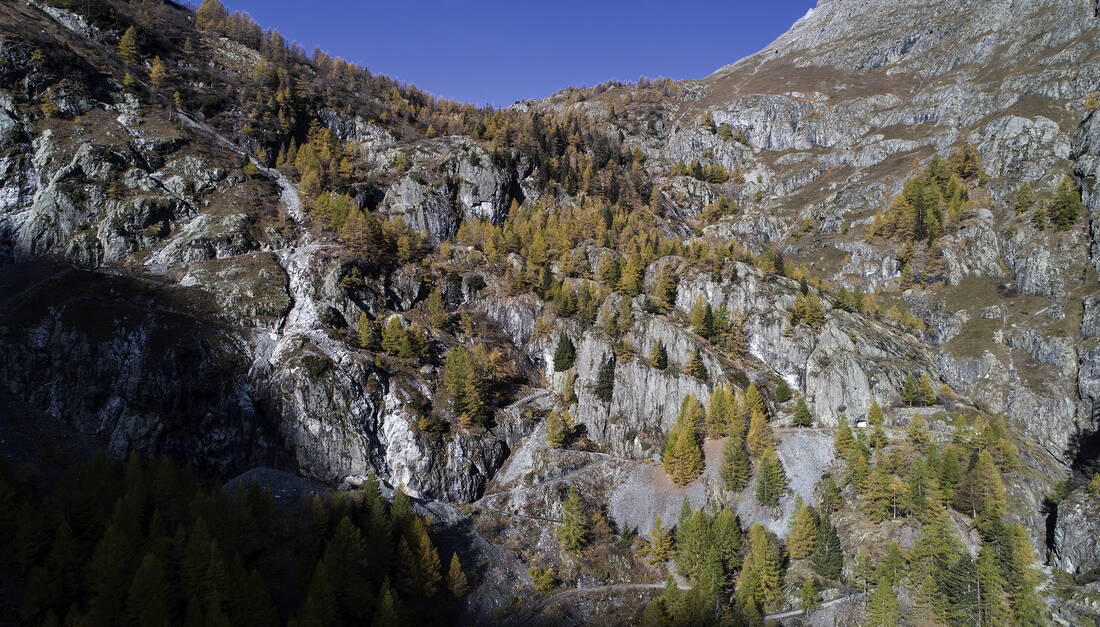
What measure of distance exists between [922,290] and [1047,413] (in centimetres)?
3183

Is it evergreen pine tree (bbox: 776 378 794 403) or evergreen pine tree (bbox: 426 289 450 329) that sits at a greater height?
evergreen pine tree (bbox: 426 289 450 329)

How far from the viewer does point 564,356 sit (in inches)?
3898

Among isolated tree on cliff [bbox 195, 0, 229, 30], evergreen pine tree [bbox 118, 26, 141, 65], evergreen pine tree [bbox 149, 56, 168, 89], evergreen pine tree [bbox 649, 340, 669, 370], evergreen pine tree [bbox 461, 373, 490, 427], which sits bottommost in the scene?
evergreen pine tree [bbox 461, 373, 490, 427]

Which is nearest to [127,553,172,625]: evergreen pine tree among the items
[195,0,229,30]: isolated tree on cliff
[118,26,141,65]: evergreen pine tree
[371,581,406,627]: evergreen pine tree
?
[371,581,406,627]: evergreen pine tree

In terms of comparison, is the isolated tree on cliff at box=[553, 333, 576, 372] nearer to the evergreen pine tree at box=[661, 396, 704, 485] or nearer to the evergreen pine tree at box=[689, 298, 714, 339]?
the evergreen pine tree at box=[689, 298, 714, 339]

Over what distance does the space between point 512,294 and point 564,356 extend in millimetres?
19483

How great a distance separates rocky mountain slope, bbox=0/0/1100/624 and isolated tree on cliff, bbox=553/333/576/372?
1272mm

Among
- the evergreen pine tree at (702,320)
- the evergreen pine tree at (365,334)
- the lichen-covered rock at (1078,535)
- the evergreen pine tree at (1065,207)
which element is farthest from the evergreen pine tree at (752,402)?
the evergreen pine tree at (1065,207)

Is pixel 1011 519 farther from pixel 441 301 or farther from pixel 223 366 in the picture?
pixel 223 366

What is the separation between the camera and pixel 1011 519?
6469cm

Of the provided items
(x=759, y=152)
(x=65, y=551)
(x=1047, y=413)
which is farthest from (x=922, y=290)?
(x=65, y=551)

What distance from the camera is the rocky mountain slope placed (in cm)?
7494

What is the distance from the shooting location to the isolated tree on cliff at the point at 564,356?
9900 cm

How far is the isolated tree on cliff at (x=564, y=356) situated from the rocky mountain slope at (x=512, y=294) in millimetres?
1272
